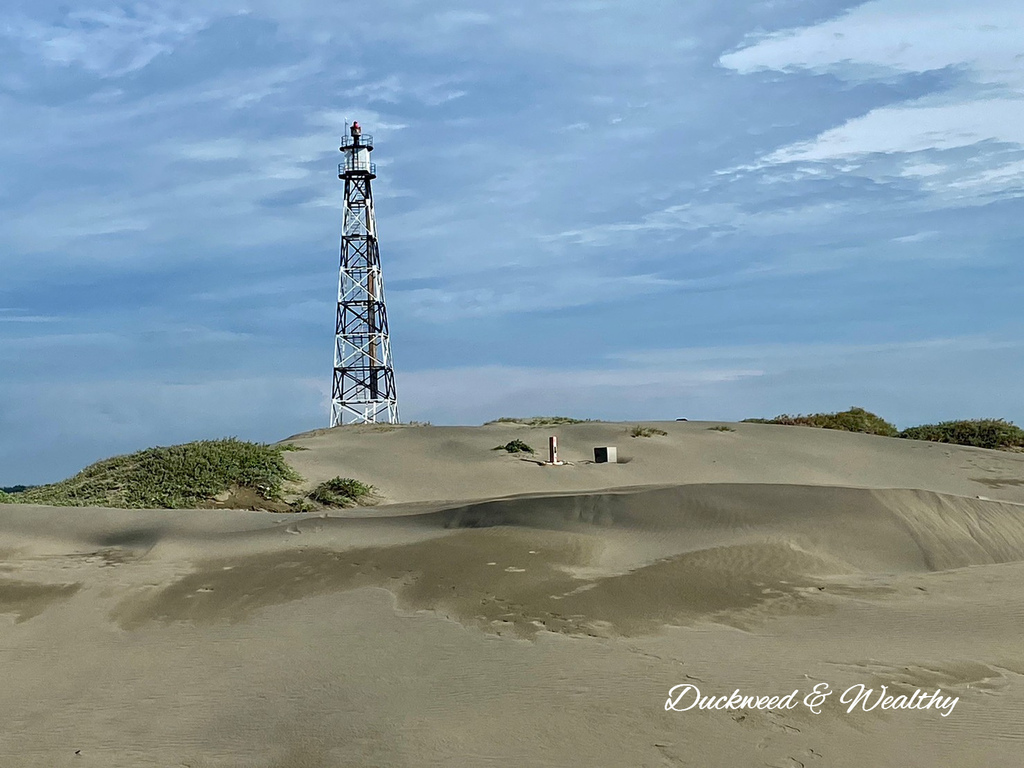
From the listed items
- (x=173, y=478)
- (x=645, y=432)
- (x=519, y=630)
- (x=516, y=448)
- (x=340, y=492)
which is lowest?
(x=519, y=630)

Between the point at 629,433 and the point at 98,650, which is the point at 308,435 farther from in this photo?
the point at 98,650

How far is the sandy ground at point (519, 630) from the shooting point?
14.2 feet

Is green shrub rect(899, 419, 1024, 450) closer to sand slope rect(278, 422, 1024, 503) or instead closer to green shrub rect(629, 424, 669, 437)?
sand slope rect(278, 422, 1024, 503)

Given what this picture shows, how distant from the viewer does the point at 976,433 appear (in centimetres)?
2378

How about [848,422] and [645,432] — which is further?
[848,422]

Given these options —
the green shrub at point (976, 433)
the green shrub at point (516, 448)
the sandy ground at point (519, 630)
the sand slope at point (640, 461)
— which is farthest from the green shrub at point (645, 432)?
the sandy ground at point (519, 630)

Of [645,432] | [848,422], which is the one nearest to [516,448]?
[645,432]

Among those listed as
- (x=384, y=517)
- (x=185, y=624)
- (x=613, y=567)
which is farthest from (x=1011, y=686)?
(x=384, y=517)

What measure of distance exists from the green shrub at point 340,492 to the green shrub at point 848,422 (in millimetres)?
13677

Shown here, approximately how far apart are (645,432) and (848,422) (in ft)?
27.7

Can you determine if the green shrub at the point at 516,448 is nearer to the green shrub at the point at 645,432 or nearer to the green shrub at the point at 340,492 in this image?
the green shrub at the point at 645,432

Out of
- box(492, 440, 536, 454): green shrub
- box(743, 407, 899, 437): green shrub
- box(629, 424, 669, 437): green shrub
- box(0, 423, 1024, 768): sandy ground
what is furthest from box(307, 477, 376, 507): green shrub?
box(743, 407, 899, 437): green shrub

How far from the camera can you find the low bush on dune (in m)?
15.1

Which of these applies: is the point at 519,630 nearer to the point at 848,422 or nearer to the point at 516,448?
the point at 516,448
